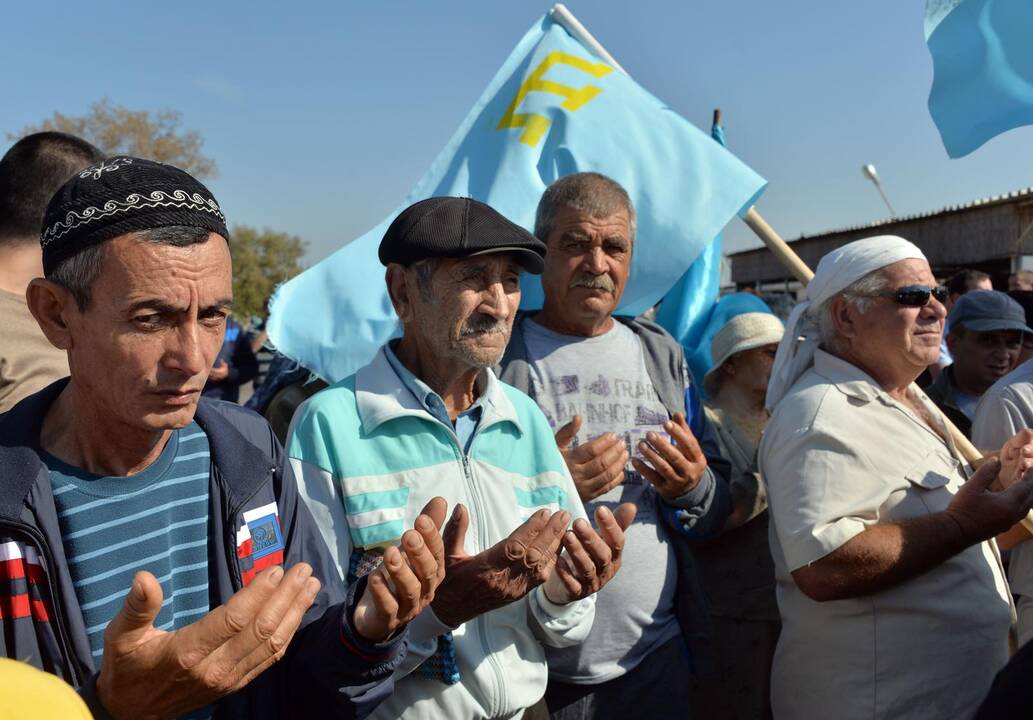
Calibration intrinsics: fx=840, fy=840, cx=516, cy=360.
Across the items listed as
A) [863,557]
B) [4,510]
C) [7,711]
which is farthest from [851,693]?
[7,711]

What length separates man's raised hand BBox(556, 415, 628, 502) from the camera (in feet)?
8.15

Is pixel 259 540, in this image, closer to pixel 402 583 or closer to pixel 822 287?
pixel 402 583

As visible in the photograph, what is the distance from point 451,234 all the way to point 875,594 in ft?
5.11

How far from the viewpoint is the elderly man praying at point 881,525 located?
2324 millimetres

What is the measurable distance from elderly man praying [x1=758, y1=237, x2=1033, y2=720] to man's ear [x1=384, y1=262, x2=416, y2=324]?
1193mm

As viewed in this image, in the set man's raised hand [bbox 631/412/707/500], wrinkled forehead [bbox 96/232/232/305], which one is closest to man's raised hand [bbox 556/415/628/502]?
man's raised hand [bbox 631/412/707/500]

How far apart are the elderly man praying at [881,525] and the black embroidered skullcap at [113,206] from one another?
5.87 ft

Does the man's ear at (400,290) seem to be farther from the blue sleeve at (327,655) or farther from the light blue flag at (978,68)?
the light blue flag at (978,68)

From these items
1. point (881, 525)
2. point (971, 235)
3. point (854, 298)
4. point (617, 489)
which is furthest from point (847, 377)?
point (971, 235)

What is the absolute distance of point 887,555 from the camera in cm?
229

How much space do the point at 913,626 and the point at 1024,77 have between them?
214cm

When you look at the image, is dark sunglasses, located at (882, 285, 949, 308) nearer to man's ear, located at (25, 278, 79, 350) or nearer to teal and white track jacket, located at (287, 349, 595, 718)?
teal and white track jacket, located at (287, 349, 595, 718)

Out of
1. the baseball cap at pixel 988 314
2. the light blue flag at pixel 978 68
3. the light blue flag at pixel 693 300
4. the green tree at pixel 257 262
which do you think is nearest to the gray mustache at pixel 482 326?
the light blue flag at pixel 693 300

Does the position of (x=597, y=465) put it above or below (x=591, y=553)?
above
